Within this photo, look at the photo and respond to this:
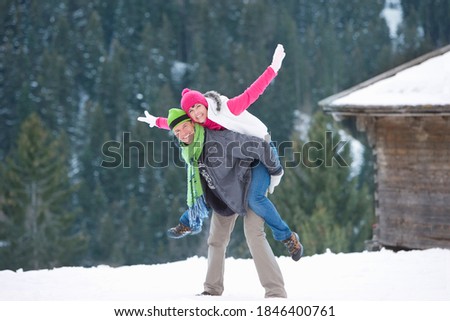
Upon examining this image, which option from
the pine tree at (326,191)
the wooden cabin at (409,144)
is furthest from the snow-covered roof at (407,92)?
the pine tree at (326,191)

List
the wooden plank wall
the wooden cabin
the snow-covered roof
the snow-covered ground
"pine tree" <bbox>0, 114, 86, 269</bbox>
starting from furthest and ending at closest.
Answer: "pine tree" <bbox>0, 114, 86, 269</bbox> < the wooden plank wall < the wooden cabin < the snow-covered roof < the snow-covered ground

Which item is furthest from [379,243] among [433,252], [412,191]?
[433,252]

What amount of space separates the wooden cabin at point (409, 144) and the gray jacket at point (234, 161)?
5.12 meters

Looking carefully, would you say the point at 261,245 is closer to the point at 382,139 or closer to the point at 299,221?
the point at 382,139

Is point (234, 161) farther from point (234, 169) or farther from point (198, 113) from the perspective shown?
point (198, 113)

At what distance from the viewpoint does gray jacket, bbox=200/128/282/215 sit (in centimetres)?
577

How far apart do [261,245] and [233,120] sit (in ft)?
2.97

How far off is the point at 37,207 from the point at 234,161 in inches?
1751

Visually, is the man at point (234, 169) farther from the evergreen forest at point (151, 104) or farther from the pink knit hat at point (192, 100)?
the evergreen forest at point (151, 104)

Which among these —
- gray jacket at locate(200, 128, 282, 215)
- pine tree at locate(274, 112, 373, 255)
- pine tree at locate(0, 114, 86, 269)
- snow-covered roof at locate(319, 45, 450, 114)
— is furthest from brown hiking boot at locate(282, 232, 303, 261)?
pine tree at locate(0, 114, 86, 269)

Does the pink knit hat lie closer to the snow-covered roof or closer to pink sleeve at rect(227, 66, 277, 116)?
pink sleeve at rect(227, 66, 277, 116)

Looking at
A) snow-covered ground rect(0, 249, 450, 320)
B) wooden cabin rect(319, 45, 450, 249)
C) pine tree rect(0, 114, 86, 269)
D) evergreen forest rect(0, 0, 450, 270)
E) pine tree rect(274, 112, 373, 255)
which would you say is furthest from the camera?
pine tree rect(0, 114, 86, 269)

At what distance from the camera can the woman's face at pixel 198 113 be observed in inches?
229

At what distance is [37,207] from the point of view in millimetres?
48781
